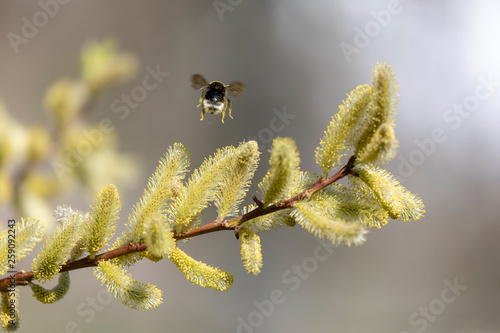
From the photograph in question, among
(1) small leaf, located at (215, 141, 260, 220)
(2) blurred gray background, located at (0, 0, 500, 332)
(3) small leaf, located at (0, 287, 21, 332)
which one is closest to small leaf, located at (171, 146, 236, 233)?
(1) small leaf, located at (215, 141, 260, 220)

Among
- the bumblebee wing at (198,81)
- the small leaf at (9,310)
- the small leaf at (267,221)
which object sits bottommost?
the small leaf at (9,310)

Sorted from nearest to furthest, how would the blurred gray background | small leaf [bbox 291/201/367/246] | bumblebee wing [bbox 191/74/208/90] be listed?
small leaf [bbox 291/201/367/246] < bumblebee wing [bbox 191/74/208/90] < the blurred gray background

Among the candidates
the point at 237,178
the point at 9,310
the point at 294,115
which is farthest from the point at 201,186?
the point at 294,115

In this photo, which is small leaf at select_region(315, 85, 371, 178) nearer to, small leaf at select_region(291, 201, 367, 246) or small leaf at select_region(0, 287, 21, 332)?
small leaf at select_region(291, 201, 367, 246)

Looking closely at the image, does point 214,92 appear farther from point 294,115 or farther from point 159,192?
point 294,115

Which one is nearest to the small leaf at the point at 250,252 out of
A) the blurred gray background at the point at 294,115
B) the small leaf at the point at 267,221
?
the small leaf at the point at 267,221

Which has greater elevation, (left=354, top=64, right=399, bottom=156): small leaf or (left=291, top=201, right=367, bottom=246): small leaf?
(left=354, top=64, right=399, bottom=156): small leaf

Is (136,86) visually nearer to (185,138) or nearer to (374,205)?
(185,138)

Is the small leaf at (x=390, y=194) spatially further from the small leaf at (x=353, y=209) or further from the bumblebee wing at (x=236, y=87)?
the bumblebee wing at (x=236, y=87)
